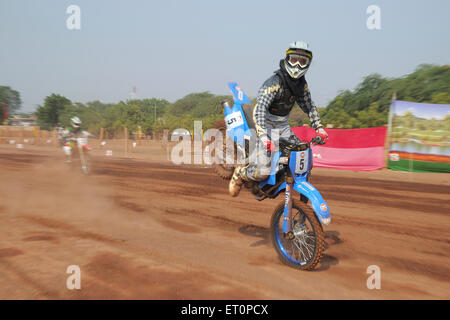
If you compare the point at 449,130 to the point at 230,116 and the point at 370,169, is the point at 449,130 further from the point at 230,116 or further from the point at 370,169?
the point at 230,116

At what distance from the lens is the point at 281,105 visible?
4492 millimetres

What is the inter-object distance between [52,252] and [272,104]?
3.37 metres

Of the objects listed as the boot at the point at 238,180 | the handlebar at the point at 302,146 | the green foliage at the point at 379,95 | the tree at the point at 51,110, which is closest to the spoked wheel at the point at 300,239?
the handlebar at the point at 302,146

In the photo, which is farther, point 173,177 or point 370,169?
point 370,169

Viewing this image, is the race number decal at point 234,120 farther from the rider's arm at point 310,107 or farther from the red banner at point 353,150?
the red banner at point 353,150

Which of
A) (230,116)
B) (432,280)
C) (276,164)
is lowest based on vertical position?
(432,280)

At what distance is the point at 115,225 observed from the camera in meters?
5.65

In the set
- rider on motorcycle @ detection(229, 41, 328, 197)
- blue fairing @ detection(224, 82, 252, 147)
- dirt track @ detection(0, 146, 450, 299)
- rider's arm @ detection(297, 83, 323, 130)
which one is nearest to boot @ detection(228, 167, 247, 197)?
rider on motorcycle @ detection(229, 41, 328, 197)

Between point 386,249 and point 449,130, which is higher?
point 449,130

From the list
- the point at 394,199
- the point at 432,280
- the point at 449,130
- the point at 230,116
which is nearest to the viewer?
the point at 432,280

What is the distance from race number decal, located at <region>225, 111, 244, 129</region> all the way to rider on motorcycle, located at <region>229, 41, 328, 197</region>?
0.75m

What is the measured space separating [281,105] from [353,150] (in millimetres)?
10585

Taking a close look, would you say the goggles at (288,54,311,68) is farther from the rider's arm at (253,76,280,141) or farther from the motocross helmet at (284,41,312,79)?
the rider's arm at (253,76,280,141)

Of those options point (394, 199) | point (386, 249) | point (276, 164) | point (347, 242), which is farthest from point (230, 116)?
point (394, 199)
